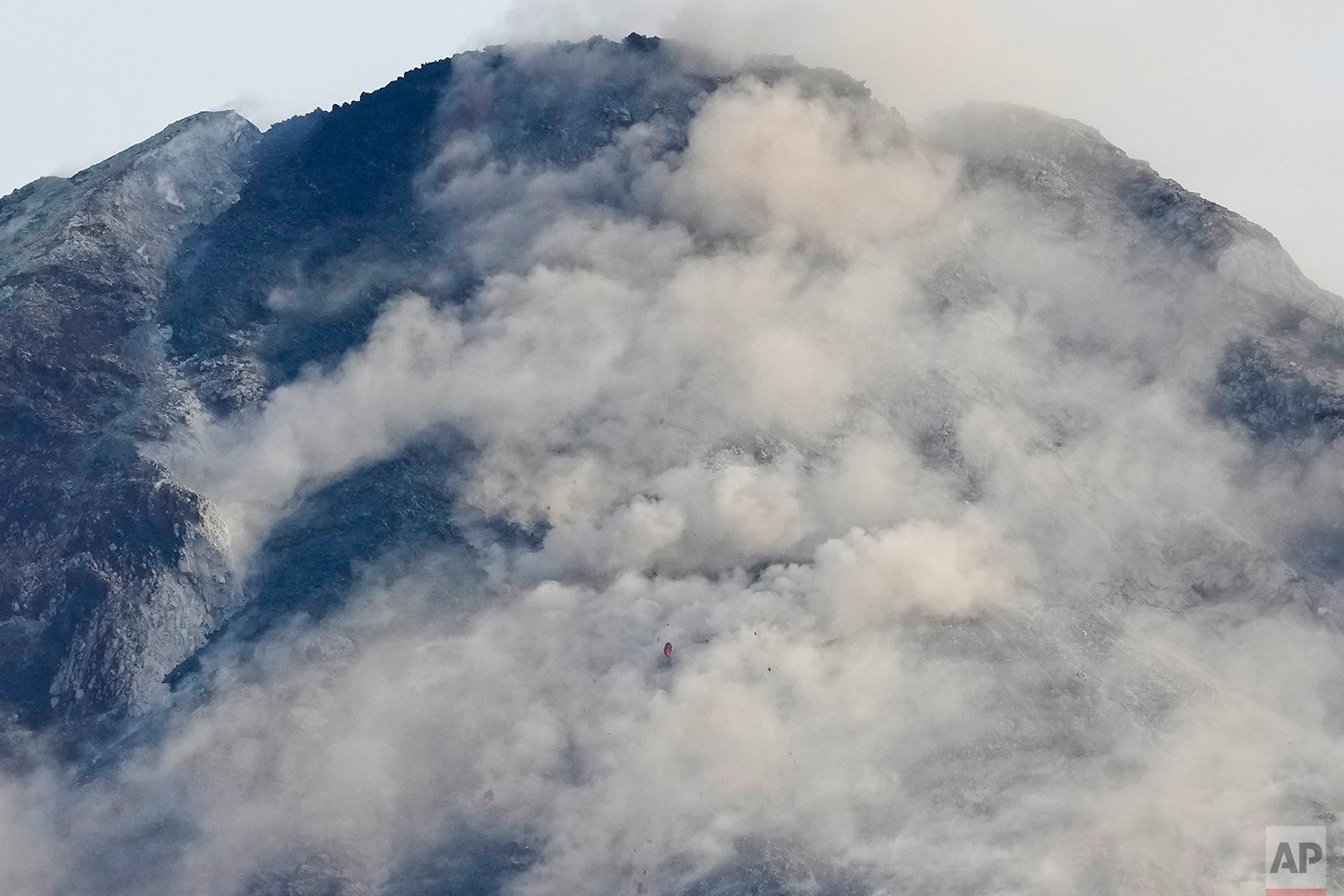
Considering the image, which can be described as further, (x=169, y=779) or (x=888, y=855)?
(x=169, y=779)

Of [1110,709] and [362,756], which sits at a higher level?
[362,756]

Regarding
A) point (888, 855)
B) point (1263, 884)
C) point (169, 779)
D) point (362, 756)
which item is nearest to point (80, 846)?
point (169, 779)

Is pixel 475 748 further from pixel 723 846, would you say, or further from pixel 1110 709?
pixel 1110 709

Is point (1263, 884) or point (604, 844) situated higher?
point (604, 844)

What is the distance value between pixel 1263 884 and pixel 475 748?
73.3m

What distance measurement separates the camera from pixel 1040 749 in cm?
18912

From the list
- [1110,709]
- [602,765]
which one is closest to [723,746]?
[602,765]

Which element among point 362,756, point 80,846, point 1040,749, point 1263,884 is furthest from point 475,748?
point 1263,884

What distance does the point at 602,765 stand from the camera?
7554 inches

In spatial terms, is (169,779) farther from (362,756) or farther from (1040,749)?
(1040,749)

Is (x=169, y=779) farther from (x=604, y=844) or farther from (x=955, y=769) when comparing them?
(x=955, y=769)

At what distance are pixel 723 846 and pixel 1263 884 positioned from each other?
47.0 metres

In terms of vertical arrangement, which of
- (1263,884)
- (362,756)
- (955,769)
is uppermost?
(362,756)

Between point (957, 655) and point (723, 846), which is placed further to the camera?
point (957, 655)
